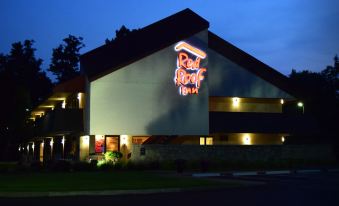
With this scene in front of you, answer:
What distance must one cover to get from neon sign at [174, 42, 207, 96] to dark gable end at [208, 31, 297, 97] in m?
1.90

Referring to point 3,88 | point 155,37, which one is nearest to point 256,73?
point 155,37

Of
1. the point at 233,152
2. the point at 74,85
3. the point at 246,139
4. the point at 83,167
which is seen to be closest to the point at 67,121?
the point at 74,85

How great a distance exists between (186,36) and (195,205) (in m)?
28.4

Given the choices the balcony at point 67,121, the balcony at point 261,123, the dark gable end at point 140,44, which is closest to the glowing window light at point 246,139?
the balcony at point 261,123

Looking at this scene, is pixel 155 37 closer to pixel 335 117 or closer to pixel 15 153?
pixel 335 117

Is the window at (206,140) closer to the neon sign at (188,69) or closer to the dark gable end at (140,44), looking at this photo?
the neon sign at (188,69)

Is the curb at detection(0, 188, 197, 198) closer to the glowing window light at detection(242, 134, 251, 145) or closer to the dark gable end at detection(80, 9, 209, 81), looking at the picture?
the dark gable end at detection(80, 9, 209, 81)

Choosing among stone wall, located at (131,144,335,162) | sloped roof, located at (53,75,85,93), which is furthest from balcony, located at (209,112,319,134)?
sloped roof, located at (53,75,85,93)

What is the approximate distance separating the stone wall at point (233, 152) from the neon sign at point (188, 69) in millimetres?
5668

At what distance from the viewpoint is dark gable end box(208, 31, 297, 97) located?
146 ft

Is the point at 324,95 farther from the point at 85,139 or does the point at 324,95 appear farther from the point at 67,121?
the point at 67,121

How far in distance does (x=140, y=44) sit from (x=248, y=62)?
9.42 m

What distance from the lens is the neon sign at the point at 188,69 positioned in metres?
42.4

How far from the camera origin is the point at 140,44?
42.6 metres
